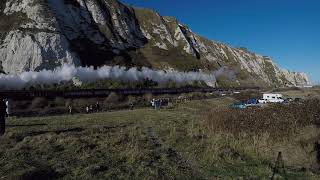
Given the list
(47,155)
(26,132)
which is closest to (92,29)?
(26,132)

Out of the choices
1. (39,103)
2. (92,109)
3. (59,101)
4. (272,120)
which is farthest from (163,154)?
(59,101)

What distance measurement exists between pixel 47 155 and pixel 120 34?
4915 inches

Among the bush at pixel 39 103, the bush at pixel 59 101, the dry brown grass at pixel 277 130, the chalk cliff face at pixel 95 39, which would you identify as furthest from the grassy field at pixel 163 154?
the chalk cliff face at pixel 95 39

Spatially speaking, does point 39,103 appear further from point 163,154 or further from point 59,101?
point 163,154

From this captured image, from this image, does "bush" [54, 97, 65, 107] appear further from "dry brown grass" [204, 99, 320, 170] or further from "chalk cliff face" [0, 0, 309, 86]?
"chalk cliff face" [0, 0, 309, 86]

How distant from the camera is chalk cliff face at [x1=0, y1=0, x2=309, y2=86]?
9198cm

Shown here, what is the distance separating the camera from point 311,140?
20.6 meters

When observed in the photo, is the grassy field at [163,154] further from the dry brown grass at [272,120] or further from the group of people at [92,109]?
the group of people at [92,109]

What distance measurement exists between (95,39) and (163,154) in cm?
11040

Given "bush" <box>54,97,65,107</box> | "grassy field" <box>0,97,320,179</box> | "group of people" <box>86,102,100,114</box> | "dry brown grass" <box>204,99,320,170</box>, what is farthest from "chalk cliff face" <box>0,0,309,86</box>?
"dry brown grass" <box>204,99,320,170</box>

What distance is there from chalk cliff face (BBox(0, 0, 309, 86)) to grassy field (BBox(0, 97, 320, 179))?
6689 cm

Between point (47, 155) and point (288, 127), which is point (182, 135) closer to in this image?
point (288, 127)

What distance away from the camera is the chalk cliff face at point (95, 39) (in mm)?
91981

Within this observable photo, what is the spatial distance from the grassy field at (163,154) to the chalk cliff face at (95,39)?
66.9m
